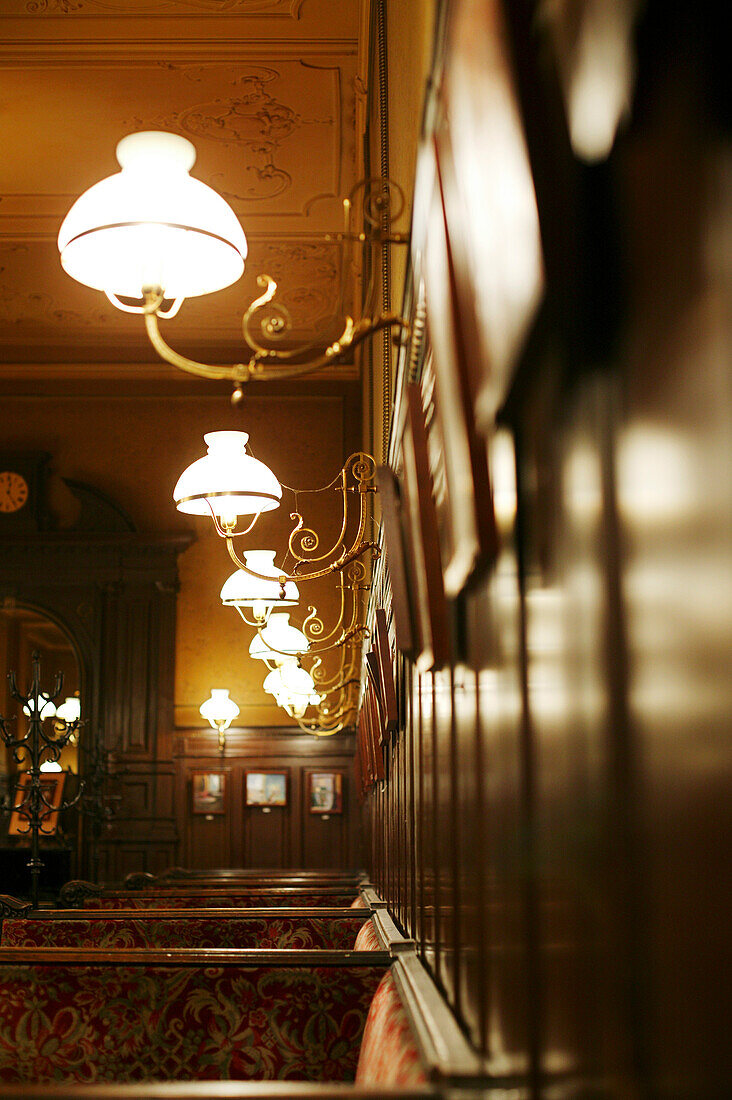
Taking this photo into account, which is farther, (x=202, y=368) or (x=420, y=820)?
(x=420, y=820)

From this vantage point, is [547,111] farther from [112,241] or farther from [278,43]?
[278,43]

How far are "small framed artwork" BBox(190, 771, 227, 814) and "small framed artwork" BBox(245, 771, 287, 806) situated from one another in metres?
0.29

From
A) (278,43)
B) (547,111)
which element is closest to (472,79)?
(547,111)

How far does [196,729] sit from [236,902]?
20.3 ft

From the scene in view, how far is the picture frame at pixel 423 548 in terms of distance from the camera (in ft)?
6.31

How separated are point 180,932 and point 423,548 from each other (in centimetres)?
391

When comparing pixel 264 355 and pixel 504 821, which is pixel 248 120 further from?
pixel 504 821

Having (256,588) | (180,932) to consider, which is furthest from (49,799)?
(256,588)

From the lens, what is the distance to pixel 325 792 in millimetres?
12492

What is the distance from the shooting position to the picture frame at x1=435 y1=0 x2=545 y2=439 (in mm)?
1087

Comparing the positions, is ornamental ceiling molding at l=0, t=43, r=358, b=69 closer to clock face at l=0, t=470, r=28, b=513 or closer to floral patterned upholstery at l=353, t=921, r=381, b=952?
clock face at l=0, t=470, r=28, b=513

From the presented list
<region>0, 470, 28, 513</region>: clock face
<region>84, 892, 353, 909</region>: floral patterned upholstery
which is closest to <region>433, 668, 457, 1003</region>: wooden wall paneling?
<region>84, 892, 353, 909</region>: floral patterned upholstery

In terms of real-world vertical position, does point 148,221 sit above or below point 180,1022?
above

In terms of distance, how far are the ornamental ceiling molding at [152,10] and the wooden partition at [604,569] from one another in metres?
7.55
